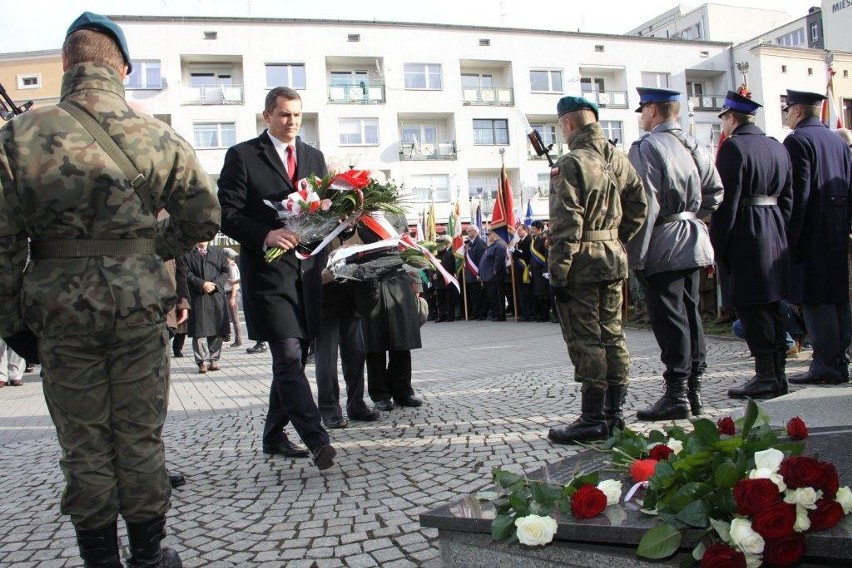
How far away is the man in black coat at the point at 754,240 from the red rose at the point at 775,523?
367 centimetres

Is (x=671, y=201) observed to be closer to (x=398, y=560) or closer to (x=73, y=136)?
(x=398, y=560)

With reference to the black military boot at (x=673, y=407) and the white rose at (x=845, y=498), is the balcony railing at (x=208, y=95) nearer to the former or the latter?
the black military boot at (x=673, y=407)

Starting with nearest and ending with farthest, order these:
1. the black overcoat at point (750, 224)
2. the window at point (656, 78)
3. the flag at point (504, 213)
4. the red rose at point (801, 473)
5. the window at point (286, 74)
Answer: the red rose at point (801, 473), the black overcoat at point (750, 224), the flag at point (504, 213), the window at point (286, 74), the window at point (656, 78)

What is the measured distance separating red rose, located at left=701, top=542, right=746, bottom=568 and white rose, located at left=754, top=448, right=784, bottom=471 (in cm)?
35

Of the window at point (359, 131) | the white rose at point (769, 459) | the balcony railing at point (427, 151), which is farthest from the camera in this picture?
the balcony railing at point (427, 151)

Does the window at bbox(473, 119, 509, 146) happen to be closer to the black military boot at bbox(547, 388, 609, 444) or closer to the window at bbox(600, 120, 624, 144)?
the window at bbox(600, 120, 624, 144)

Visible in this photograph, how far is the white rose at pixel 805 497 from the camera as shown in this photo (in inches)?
84.4

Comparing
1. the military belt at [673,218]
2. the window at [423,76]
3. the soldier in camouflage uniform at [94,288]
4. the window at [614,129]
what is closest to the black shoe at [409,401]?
the military belt at [673,218]

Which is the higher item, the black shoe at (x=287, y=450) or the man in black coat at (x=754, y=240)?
the man in black coat at (x=754, y=240)

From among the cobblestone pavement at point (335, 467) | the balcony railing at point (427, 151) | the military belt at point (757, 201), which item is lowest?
the cobblestone pavement at point (335, 467)

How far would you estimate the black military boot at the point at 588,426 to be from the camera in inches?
175

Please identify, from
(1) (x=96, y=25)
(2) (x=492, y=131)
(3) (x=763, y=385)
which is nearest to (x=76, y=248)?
(1) (x=96, y=25)

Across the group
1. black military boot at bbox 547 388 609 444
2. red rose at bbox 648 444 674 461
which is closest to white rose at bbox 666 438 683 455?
red rose at bbox 648 444 674 461

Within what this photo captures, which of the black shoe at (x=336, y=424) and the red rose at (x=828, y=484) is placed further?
the black shoe at (x=336, y=424)
